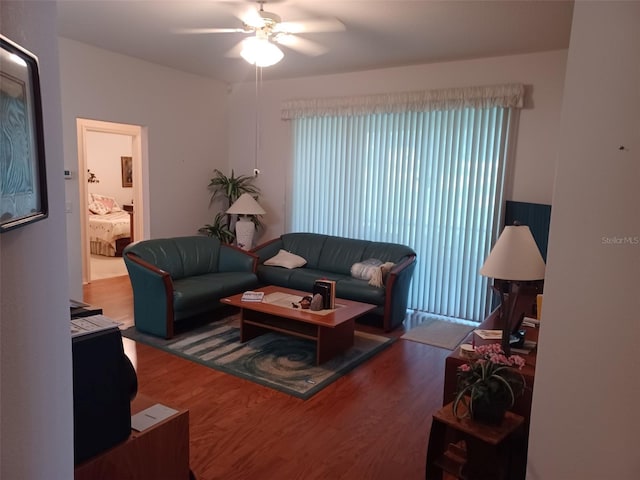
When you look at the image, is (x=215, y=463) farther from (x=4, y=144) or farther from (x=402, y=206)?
(x=402, y=206)

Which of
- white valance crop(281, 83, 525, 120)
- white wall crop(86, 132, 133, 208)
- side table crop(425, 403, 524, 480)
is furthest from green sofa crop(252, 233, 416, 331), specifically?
white wall crop(86, 132, 133, 208)

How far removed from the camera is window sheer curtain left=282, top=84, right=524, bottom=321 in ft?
15.3

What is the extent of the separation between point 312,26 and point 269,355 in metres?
2.76

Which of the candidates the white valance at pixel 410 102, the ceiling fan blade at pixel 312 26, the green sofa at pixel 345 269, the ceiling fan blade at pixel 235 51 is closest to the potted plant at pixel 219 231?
the green sofa at pixel 345 269

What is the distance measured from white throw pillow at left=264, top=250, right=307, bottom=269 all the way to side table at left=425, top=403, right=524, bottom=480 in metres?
3.31

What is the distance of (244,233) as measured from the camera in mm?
5848

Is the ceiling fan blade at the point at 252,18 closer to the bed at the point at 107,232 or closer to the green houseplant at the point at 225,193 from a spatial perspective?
the green houseplant at the point at 225,193

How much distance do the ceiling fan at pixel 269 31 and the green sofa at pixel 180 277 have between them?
1986mm

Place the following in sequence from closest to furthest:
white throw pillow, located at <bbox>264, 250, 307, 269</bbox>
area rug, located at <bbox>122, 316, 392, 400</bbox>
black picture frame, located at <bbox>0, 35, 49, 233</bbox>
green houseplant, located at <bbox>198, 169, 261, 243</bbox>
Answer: black picture frame, located at <bbox>0, 35, 49, 233</bbox> < area rug, located at <bbox>122, 316, 392, 400</bbox> < white throw pillow, located at <bbox>264, 250, 307, 269</bbox> < green houseplant, located at <bbox>198, 169, 261, 243</bbox>

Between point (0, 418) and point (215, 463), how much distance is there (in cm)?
174

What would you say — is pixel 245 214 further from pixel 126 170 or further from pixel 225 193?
pixel 126 170

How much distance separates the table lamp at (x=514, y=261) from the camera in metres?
2.18

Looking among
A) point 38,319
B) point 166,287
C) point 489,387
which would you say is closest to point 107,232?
point 166,287

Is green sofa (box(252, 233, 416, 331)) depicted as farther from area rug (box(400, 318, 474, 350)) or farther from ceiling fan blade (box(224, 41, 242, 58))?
ceiling fan blade (box(224, 41, 242, 58))
